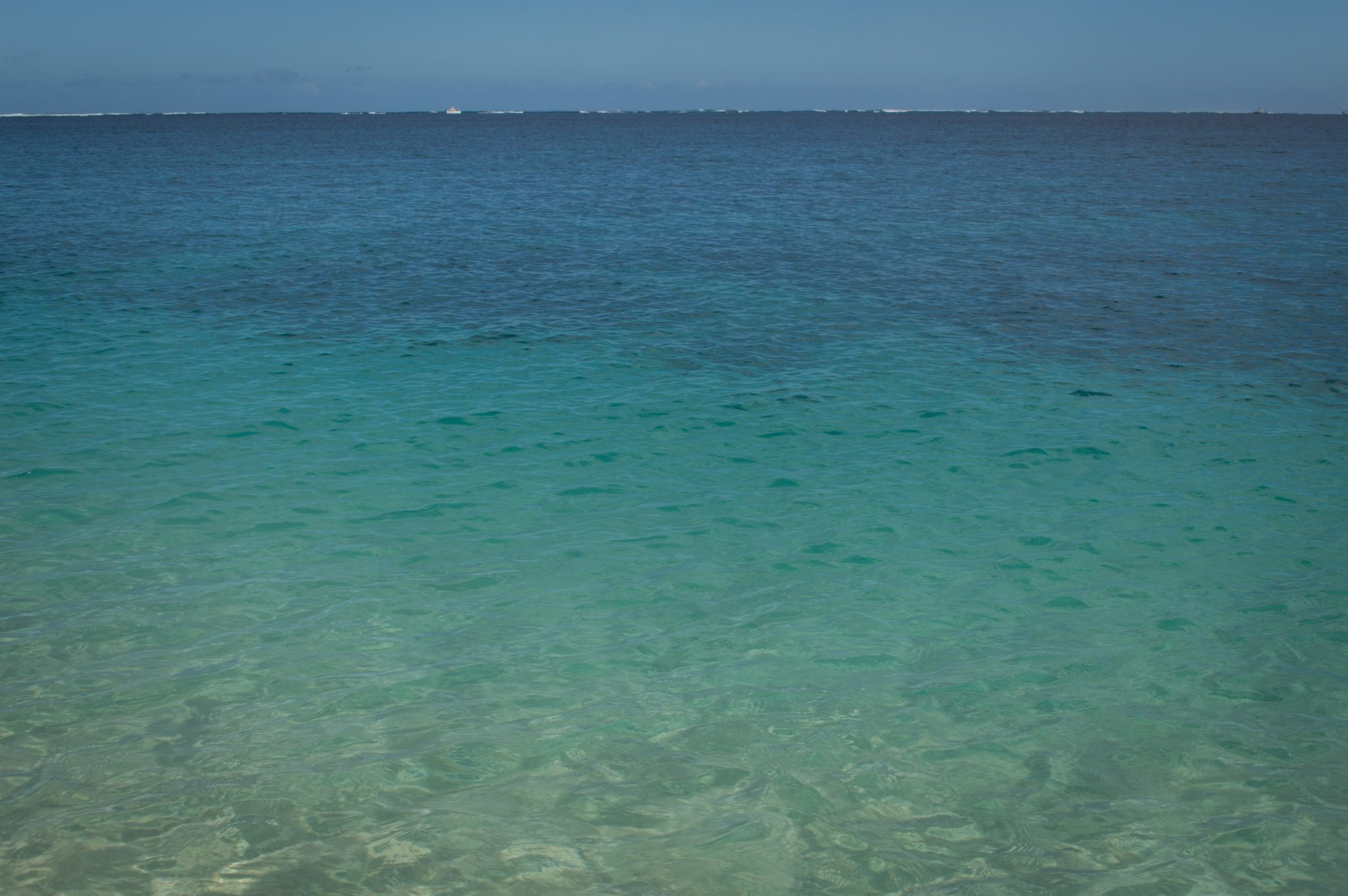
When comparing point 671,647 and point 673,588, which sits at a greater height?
point 673,588

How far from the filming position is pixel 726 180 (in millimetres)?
62906

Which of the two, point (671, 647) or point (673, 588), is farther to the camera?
point (673, 588)

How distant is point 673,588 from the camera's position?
396 inches

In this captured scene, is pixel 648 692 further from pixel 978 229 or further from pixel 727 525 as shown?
pixel 978 229

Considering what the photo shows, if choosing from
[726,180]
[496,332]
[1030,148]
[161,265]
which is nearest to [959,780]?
[496,332]

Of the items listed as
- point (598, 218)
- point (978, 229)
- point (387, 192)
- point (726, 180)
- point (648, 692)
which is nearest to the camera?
point (648, 692)

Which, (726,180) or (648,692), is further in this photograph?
(726,180)

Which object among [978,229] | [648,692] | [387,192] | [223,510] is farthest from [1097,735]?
[387,192]

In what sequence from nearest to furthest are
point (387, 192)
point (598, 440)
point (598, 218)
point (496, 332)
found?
point (598, 440), point (496, 332), point (598, 218), point (387, 192)

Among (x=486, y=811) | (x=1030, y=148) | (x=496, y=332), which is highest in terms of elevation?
(x=1030, y=148)

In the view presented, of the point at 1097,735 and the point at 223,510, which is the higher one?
the point at 223,510

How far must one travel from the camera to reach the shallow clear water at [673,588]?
645 cm

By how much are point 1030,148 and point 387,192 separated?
80.2 m

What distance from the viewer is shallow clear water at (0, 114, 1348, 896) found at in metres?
6.45
